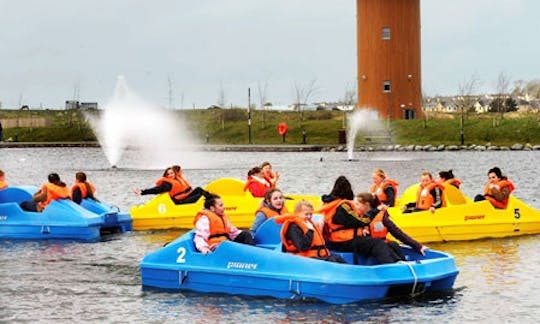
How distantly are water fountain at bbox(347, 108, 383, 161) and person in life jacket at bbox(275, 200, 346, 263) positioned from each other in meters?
76.3

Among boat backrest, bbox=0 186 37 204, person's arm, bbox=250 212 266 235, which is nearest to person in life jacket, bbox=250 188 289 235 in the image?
person's arm, bbox=250 212 266 235

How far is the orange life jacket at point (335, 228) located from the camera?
66.8ft

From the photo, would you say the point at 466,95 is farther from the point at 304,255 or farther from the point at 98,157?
the point at 304,255

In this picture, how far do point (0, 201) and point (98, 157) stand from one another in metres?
64.4

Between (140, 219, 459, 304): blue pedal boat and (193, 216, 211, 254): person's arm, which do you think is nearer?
(140, 219, 459, 304): blue pedal boat

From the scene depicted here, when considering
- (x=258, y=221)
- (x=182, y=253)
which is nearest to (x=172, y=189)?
(x=258, y=221)

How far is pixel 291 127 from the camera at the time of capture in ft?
366

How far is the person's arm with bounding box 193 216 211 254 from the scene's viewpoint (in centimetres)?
2100

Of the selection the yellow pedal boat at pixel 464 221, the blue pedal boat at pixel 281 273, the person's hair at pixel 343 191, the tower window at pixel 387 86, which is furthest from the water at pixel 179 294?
the tower window at pixel 387 86

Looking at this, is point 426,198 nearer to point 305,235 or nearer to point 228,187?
point 228,187

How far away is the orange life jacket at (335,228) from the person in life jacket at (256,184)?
1129cm

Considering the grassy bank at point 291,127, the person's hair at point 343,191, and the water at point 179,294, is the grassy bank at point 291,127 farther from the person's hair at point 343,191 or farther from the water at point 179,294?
the person's hair at point 343,191

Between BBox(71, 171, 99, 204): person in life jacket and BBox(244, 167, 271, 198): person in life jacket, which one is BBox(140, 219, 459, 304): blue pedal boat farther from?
BBox(244, 167, 271, 198): person in life jacket

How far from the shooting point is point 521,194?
4941 cm
